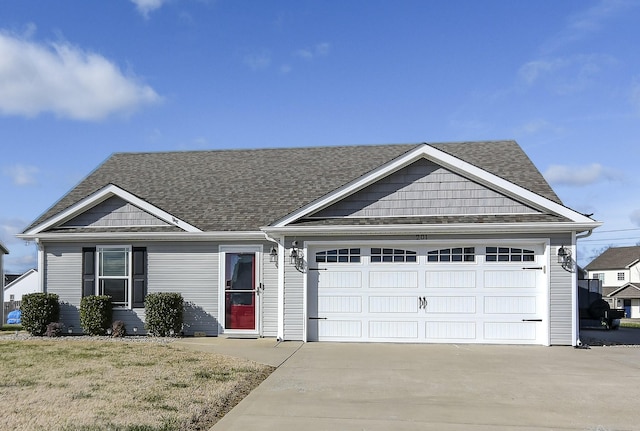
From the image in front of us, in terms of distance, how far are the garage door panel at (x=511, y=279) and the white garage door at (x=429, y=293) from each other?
21 millimetres

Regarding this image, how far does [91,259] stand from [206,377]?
7.19 m

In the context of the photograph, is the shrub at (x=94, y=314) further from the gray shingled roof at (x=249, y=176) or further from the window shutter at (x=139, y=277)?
the gray shingled roof at (x=249, y=176)

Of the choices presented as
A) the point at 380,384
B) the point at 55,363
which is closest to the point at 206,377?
the point at 380,384

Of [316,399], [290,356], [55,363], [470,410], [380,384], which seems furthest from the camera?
[290,356]

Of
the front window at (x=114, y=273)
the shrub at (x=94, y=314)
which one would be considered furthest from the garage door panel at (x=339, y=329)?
the shrub at (x=94, y=314)

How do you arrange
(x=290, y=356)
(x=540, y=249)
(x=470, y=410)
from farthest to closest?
(x=540, y=249) → (x=290, y=356) → (x=470, y=410)

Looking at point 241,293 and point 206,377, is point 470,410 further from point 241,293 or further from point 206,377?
point 241,293

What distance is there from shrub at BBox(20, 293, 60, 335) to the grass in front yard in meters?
2.20

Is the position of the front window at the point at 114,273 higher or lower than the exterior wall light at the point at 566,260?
lower

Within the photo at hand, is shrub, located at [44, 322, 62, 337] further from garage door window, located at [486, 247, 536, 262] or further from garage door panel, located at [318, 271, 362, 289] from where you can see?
garage door window, located at [486, 247, 536, 262]

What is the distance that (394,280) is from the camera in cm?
1215

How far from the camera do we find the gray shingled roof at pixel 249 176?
14016mm

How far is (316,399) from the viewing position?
692cm

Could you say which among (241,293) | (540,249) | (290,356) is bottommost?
(290,356)
